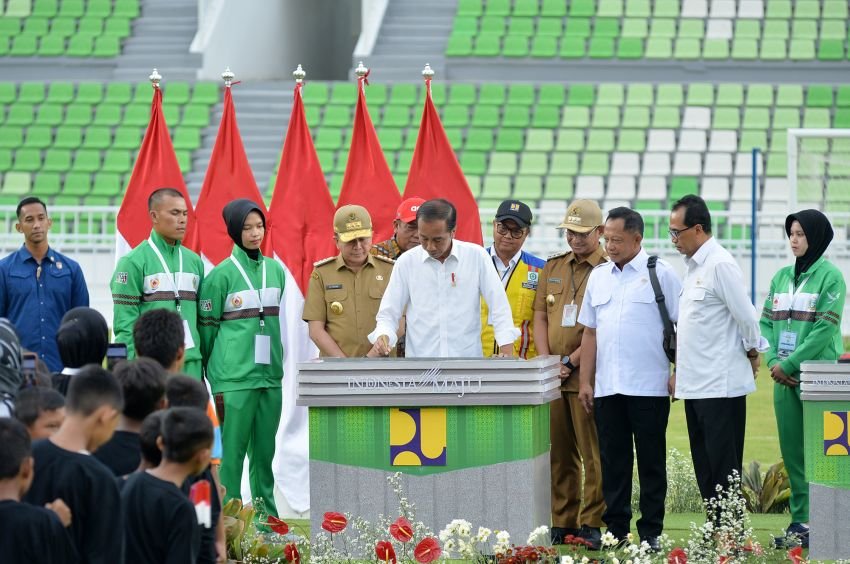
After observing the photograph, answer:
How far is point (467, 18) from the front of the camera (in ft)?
86.2

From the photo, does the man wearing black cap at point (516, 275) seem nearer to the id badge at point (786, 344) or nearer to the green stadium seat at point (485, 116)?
the id badge at point (786, 344)

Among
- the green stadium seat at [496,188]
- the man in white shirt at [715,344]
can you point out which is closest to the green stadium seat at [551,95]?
the green stadium seat at [496,188]

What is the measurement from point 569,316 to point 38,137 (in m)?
19.1

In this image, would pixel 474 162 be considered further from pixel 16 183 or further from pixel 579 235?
pixel 579 235

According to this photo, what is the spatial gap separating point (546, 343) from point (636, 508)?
5.35ft

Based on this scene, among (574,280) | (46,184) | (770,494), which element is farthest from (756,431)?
(46,184)

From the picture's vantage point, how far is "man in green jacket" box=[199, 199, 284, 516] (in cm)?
711

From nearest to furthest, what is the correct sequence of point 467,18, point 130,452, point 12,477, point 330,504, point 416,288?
point 12,477 < point 130,452 < point 330,504 < point 416,288 < point 467,18

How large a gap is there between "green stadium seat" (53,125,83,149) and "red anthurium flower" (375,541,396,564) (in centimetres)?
2004

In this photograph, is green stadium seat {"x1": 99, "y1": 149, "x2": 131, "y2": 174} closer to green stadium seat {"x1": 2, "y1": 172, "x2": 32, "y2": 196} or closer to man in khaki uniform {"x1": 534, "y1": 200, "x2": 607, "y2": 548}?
green stadium seat {"x1": 2, "y1": 172, "x2": 32, "y2": 196}

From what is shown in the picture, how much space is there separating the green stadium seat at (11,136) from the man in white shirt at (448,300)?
19142 millimetres

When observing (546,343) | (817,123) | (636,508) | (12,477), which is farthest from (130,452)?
(817,123)

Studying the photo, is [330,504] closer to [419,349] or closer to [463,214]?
[419,349]

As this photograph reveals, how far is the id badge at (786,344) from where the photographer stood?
6.97 meters
